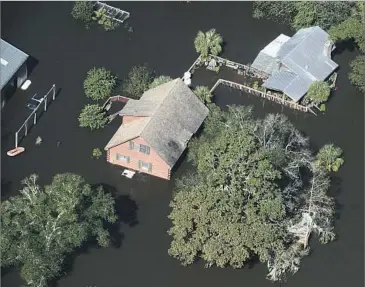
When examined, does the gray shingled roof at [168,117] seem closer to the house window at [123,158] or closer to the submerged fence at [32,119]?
the house window at [123,158]

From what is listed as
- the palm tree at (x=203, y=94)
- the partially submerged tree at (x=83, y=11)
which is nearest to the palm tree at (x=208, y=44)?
the palm tree at (x=203, y=94)

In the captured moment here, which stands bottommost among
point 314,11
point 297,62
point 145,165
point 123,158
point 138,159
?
point 123,158

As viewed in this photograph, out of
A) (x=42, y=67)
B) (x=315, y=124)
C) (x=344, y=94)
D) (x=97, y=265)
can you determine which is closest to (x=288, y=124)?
(x=315, y=124)

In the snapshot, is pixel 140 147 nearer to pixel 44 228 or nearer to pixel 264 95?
pixel 44 228

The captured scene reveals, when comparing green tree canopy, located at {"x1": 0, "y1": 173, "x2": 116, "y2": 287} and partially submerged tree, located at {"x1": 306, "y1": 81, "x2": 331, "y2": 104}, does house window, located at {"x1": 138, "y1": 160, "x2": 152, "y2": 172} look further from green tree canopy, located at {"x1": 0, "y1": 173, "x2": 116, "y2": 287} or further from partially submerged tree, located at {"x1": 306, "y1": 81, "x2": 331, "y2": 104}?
partially submerged tree, located at {"x1": 306, "y1": 81, "x2": 331, "y2": 104}

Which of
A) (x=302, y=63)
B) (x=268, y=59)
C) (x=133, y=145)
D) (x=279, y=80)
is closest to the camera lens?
(x=133, y=145)

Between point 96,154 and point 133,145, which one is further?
point 96,154

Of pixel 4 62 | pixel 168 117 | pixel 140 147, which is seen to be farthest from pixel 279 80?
pixel 4 62
